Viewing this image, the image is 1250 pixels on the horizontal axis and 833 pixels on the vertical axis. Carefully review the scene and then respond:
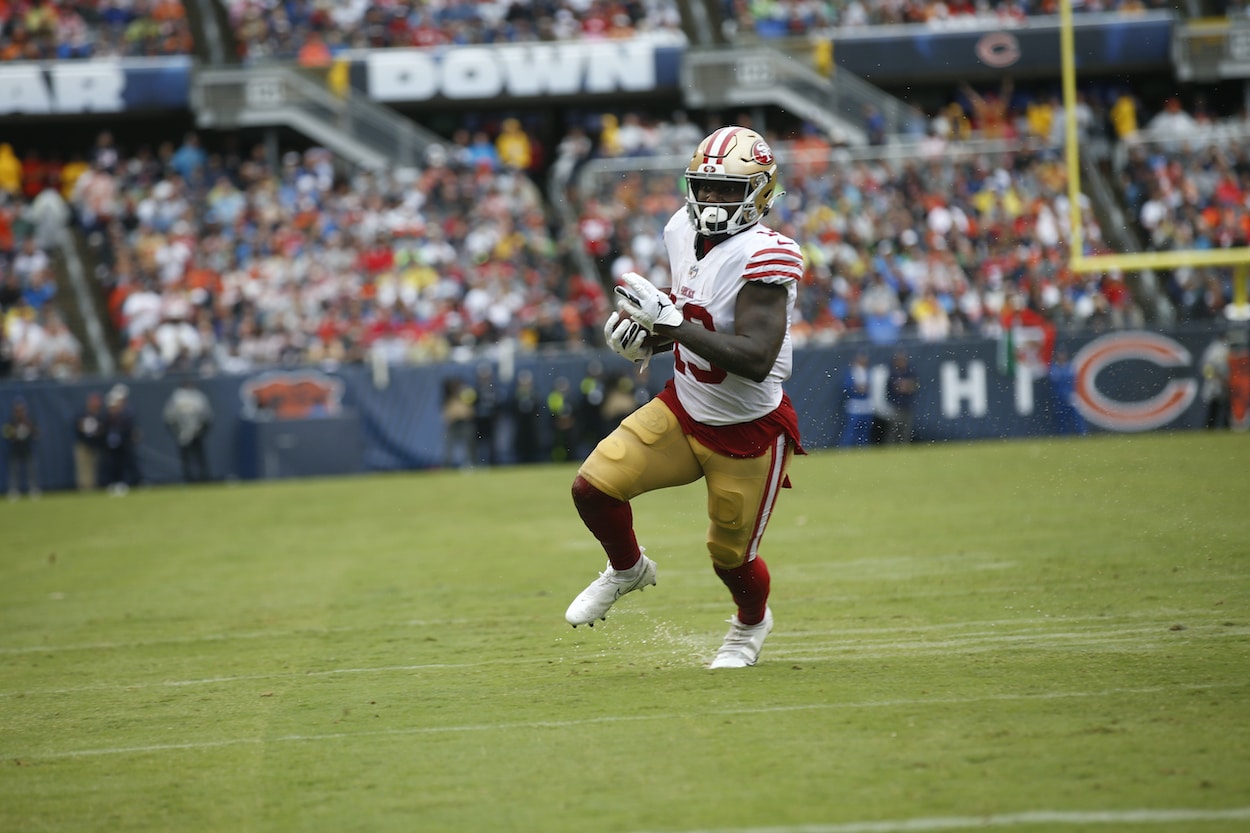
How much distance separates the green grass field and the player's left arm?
1.19m

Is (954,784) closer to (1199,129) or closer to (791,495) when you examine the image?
(791,495)

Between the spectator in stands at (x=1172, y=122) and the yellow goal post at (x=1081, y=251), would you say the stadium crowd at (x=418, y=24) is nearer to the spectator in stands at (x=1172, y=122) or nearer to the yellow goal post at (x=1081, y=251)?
the spectator in stands at (x=1172, y=122)

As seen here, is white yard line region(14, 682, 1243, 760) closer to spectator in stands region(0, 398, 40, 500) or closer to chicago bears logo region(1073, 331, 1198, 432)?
chicago bears logo region(1073, 331, 1198, 432)

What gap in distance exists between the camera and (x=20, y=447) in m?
19.4

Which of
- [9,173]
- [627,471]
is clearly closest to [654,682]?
[627,471]

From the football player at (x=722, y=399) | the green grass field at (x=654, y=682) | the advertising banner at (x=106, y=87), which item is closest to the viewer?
the green grass field at (x=654, y=682)

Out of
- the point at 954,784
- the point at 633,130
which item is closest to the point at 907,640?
the point at 954,784

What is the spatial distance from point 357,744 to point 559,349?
52.3ft

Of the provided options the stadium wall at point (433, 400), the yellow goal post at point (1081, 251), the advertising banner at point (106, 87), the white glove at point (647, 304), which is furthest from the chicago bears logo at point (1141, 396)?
the advertising banner at point (106, 87)

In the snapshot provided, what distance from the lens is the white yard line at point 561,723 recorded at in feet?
16.1

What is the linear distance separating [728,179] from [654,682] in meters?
1.93

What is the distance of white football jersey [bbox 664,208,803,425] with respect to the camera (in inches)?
217

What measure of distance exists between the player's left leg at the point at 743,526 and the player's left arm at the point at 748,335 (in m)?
0.42

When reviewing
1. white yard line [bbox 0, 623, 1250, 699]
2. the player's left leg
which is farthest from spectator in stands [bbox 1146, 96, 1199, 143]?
the player's left leg
